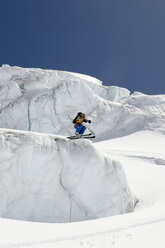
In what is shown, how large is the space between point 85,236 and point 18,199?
3.39 meters

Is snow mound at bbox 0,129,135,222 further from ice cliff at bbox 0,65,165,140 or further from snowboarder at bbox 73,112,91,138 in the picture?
ice cliff at bbox 0,65,165,140

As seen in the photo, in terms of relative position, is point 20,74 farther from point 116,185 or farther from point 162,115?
point 116,185

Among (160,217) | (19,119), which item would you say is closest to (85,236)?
(160,217)

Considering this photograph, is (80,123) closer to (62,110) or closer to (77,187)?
(77,187)

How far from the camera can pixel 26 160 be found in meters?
7.82

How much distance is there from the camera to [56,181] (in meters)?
8.31

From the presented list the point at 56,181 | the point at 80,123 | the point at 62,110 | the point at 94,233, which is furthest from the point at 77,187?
the point at 62,110

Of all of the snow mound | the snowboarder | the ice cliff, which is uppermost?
the snowboarder

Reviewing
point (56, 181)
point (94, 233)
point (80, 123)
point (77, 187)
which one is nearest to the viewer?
point (94, 233)

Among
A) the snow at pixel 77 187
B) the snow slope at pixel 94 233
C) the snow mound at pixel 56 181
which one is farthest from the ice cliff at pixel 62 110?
the snow slope at pixel 94 233

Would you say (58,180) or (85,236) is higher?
(85,236)

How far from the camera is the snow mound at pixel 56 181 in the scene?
744cm

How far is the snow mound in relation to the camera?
7.44 m

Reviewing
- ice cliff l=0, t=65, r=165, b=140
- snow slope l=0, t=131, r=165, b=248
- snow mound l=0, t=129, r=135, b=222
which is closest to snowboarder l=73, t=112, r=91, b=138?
snow mound l=0, t=129, r=135, b=222
